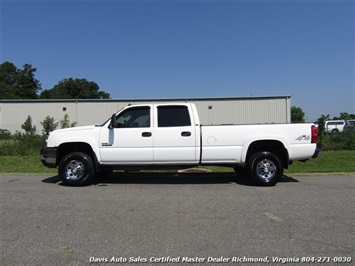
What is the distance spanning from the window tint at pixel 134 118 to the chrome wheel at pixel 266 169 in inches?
118

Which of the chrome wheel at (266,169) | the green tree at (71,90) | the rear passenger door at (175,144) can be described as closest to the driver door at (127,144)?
the rear passenger door at (175,144)

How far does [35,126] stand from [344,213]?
40.5m

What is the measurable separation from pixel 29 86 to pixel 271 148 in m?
97.7

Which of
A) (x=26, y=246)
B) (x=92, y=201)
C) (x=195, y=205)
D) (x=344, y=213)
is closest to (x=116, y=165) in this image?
(x=92, y=201)

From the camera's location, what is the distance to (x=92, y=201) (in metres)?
6.46

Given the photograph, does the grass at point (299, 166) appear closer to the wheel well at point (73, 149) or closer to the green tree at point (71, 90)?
the wheel well at point (73, 149)

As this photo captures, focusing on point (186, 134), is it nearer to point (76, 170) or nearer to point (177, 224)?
point (76, 170)

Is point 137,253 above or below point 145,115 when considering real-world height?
below

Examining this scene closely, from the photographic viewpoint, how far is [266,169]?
7984 millimetres

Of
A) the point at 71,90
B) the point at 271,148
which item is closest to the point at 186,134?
the point at 271,148

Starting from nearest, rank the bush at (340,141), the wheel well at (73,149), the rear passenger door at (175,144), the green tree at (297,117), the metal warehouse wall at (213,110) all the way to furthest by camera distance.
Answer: the rear passenger door at (175,144) < the wheel well at (73,149) < the bush at (340,141) < the green tree at (297,117) < the metal warehouse wall at (213,110)

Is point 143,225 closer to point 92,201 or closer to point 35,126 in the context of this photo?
point 92,201

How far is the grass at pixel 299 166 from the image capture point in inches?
427

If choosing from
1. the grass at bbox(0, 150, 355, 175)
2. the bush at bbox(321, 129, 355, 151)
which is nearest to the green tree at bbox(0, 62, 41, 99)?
the grass at bbox(0, 150, 355, 175)
